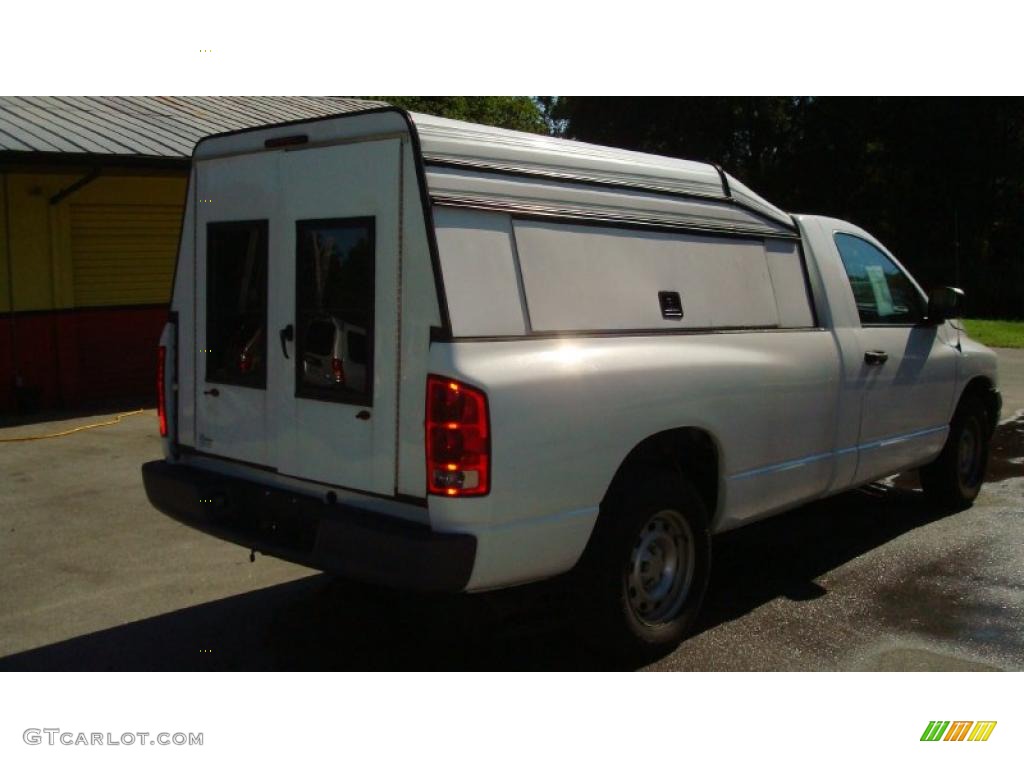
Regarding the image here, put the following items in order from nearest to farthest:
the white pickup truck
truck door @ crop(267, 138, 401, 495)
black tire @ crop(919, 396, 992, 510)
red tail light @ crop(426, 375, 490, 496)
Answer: red tail light @ crop(426, 375, 490, 496), the white pickup truck, truck door @ crop(267, 138, 401, 495), black tire @ crop(919, 396, 992, 510)

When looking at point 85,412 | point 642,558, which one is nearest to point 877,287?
point 642,558

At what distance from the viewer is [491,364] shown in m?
3.87

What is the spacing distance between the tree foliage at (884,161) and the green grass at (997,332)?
296 cm

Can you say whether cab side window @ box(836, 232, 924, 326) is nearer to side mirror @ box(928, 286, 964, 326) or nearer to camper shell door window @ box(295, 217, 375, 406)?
side mirror @ box(928, 286, 964, 326)

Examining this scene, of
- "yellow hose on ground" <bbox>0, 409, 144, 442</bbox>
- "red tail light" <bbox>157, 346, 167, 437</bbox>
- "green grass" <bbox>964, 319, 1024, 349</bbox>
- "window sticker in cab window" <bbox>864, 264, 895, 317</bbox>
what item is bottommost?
"yellow hose on ground" <bbox>0, 409, 144, 442</bbox>

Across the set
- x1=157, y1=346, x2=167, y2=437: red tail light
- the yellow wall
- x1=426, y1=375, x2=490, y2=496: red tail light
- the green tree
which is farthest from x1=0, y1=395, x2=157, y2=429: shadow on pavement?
the green tree

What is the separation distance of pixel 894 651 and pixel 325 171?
11.0 ft

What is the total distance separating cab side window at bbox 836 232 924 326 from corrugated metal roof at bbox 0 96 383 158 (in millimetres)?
5308

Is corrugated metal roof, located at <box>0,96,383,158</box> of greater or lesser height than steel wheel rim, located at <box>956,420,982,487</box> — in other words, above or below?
above

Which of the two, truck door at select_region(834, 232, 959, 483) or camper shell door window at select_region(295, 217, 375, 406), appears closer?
camper shell door window at select_region(295, 217, 375, 406)

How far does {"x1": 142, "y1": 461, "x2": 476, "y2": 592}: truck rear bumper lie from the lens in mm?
3793

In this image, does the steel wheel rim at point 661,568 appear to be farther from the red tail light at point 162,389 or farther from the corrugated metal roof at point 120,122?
the corrugated metal roof at point 120,122

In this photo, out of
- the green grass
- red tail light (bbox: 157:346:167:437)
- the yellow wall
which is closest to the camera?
red tail light (bbox: 157:346:167:437)

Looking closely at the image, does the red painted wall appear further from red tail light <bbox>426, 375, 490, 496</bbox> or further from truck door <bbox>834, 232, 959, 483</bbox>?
red tail light <bbox>426, 375, 490, 496</bbox>
